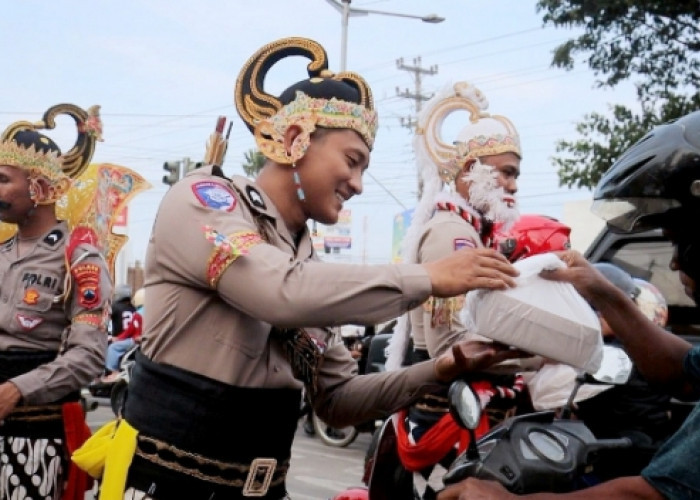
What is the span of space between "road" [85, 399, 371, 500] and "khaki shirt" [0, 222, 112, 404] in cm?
334

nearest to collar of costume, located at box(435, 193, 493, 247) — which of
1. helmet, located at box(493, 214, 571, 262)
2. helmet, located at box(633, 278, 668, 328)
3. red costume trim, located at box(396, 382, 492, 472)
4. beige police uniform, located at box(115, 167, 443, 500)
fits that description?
helmet, located at box(633, 278, 668, 328)

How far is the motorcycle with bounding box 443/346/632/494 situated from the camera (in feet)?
7.15

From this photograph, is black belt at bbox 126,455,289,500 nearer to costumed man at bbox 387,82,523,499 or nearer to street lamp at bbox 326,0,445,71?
costumed man at bbox 387,82,523,499

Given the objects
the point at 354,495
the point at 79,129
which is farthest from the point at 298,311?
the point at 79,129

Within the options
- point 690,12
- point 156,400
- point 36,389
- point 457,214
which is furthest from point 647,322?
point 690,12

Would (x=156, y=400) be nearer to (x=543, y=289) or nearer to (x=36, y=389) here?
(x=543, y=289)

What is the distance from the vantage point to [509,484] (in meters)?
2.17

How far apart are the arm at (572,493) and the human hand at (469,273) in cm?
46

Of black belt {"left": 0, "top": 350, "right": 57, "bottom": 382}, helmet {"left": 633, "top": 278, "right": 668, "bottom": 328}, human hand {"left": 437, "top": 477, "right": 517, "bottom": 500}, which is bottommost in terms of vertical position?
black belt {"left": 0, "top": 350, "right": 57, "bottom": 382}

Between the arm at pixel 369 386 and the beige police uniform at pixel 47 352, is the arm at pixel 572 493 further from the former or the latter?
the beige police uniform at pixel 47 352

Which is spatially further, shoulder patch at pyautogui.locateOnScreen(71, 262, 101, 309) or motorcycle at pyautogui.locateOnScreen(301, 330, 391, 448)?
motorcycle at pyautogui.locateOnScreen(301, 330, 391, 448)

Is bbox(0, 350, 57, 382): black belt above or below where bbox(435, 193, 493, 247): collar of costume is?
below

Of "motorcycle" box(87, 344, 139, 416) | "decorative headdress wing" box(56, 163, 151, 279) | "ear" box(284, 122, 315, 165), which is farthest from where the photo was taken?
"motorcycle" box(87, 344, 139, 416)

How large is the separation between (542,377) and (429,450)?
21.4 inches
